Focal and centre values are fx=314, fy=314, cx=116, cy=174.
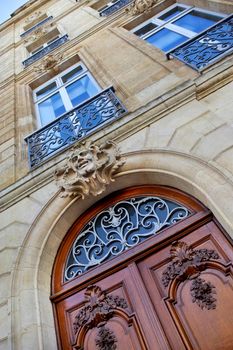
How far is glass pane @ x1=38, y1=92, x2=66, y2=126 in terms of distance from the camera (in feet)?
18.7

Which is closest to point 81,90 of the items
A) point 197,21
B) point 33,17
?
point 197,21

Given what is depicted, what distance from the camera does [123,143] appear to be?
3.56 m

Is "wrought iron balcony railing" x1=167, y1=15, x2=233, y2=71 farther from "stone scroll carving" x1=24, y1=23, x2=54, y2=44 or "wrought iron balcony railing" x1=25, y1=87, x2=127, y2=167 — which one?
"stone scroll carving" x1=24, y1=23, x2=54, y2=44

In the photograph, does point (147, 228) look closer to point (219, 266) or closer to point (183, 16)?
point (219, 266)

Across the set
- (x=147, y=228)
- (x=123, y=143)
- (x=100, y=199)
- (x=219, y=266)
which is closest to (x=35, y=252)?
(x=100, y=199)

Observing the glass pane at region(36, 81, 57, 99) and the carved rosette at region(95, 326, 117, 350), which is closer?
the carved rosette at region(95, 326, 117, 350)

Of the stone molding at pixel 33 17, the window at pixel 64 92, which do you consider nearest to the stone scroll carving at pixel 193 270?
the window at pixel 64 92

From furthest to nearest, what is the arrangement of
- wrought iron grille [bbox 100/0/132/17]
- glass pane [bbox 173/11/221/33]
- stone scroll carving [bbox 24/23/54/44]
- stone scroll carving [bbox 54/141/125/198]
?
stone scroll carving [bbox 24/23/54/44]
wrought iron grille [bbox 100/0/132/17]
glass pane [bbox 173/11/221/33]
stone scroll carving [bbox 54/141/125/198]

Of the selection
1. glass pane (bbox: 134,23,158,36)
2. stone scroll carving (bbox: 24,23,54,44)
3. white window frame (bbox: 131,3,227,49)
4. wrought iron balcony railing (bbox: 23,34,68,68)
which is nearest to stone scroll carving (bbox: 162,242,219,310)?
white window frame (bbox: 131,3,227,49)

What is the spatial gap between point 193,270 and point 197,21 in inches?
202

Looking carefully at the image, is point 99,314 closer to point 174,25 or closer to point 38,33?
point 174,25

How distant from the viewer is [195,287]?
8.01ft

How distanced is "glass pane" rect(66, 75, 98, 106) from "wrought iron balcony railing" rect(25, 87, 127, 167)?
1.00 meters

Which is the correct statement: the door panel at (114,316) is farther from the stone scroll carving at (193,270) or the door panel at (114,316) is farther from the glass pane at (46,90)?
the glass pane at (46,90)
